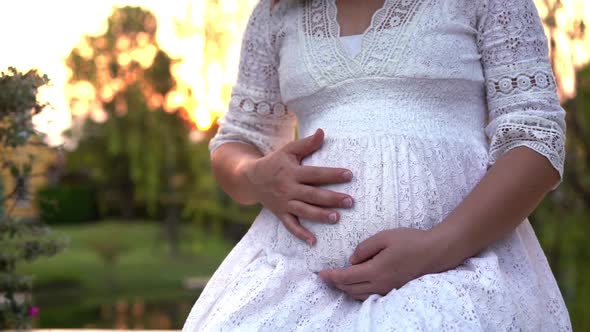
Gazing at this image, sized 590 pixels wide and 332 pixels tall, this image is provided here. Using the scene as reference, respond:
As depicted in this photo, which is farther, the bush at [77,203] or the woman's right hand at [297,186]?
the bush at [77,203]

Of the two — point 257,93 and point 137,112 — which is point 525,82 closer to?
point 257,93

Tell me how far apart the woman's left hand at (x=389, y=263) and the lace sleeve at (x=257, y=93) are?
17.5 inches

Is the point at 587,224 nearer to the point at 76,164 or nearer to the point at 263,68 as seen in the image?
the point at 263,68

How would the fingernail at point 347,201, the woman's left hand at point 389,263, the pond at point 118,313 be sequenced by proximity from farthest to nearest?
1. the pond at point 118,313
2. the fingernail at point 347,201
3. the woman's left hand at point 389,263

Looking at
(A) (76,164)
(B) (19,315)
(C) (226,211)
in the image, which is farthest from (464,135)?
(A) (76,164)

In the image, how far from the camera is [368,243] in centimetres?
112

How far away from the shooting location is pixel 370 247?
112 cm

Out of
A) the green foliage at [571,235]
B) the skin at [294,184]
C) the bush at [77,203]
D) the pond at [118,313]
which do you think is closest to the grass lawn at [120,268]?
the pond at [118,313]

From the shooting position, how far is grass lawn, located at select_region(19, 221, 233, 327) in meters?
14.2

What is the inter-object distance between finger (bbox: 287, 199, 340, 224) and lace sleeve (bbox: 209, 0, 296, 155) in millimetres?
280

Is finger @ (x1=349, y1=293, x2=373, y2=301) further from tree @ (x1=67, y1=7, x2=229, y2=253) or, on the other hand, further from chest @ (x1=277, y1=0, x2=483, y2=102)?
tree @ (x1=67, y1=7, x2=229, y2=253)

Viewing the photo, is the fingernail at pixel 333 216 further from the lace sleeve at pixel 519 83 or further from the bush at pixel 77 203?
the bush at pixel 77 203

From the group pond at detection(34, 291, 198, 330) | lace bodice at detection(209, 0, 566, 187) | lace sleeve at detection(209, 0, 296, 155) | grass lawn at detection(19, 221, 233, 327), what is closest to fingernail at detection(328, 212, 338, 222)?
lace bodice at detection(209, 0, 566, 187)

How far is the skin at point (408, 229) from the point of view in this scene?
3.56 ft
